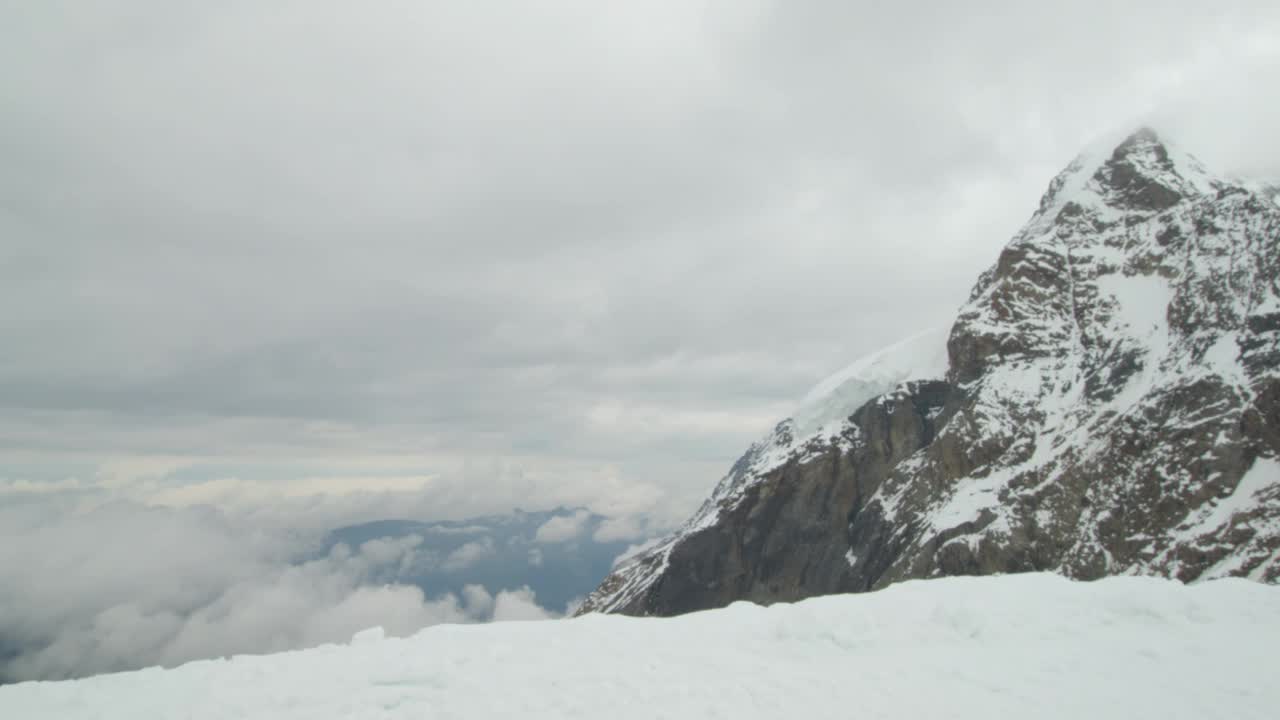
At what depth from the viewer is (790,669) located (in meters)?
11.3

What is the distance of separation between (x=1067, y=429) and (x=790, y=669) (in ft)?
356

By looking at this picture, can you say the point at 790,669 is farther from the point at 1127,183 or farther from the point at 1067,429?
the point at 1127,183

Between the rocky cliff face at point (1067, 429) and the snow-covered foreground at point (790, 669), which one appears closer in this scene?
the snow-covered foreground at point (790, 669)

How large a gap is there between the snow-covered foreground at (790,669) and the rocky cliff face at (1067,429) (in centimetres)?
7128

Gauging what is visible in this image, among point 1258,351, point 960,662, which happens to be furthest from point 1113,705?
point 1258,351

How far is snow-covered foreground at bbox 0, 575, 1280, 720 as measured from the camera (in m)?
9.79

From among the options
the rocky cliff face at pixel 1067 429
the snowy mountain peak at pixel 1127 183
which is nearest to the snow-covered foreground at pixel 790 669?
the rocky cliff face at pixel 1067 429

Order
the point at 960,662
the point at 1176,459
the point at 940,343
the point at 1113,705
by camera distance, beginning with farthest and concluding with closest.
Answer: the point at 940,343
the point at 1176,459
the point at 960,662
the point at 1113,705

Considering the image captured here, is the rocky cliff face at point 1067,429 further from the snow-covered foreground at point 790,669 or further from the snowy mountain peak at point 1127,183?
the snow-covered foreground at point 790,669

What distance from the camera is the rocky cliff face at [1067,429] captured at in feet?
266

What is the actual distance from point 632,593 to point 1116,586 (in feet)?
504

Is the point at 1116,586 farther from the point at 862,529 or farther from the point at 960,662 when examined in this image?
the point at 862,529

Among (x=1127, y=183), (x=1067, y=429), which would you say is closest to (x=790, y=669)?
(x=1067, y=429)

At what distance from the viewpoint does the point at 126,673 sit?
1081 cm
